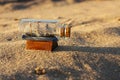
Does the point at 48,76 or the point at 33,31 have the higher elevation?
the point at 33,31

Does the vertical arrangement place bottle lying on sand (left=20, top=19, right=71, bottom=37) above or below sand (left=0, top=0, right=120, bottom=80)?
above

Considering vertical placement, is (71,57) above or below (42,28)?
below

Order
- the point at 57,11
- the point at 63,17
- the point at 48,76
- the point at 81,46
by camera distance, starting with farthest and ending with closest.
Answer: the point at 57,11 < the point at 63,17 < the point at 81,46 < the point at 48,76

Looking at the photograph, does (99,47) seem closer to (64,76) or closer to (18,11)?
(64,76)

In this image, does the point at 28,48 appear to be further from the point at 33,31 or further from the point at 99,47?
the point at 99,47

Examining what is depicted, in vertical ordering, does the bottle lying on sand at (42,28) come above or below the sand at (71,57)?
above

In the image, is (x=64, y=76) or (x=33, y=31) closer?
(x=64, y=76)

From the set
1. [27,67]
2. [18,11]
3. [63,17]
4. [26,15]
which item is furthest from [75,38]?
[18,11]

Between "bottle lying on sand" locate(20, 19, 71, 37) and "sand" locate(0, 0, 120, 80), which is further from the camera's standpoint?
"bottle lying on sand" locate(20, 19, 71, 37)

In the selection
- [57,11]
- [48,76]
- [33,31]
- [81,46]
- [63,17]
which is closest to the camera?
[48,76]

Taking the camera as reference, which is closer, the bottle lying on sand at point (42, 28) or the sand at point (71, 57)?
Answer: the sand at point (71, 57)
